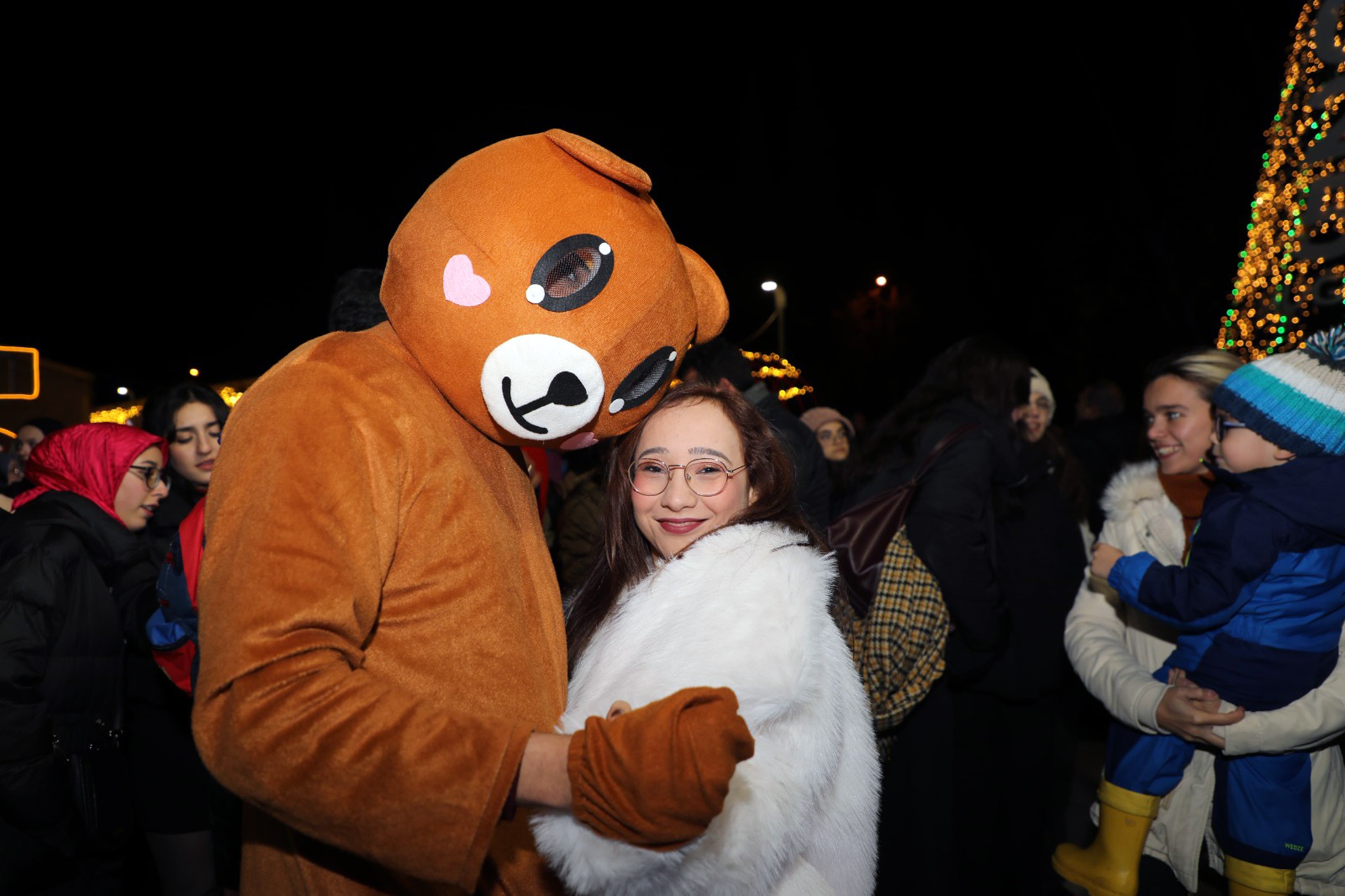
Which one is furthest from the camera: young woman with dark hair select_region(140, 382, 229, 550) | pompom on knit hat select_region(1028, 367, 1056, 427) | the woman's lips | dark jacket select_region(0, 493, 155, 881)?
pompom on knit hat select_region(1028, 367, 1056, 427)

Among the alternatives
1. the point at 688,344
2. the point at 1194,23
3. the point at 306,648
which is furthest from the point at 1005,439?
the point at 1194,23

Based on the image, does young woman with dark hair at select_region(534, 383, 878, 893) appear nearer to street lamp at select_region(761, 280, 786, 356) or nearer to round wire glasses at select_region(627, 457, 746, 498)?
round wire glasses at select_region(627, 457, 746, 498)

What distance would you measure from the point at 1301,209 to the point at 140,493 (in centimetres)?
842

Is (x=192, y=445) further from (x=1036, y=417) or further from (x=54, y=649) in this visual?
(x=1036, y=417)

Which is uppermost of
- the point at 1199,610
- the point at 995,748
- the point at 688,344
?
the point at 688,344

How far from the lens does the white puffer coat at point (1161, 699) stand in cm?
279

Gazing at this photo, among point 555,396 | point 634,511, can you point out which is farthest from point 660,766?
point 634,511

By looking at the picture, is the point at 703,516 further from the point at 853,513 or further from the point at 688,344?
the point at 853,513

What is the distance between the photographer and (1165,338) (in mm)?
17250

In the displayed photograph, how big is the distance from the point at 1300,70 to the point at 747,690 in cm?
831

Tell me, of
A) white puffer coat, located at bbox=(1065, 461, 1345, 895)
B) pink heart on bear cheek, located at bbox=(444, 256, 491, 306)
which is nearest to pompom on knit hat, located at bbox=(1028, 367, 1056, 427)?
white puffer coat, located at bbox=(1065, 461, 1345, 895)

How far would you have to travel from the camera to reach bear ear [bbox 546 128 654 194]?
1420mm

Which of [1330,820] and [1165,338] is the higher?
[1165,338]

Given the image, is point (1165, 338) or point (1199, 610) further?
point (1165, 338)
